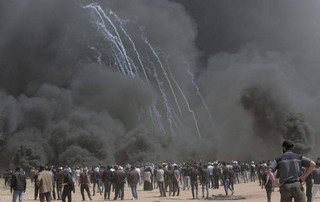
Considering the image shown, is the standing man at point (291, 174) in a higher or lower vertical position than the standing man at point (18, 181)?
lower

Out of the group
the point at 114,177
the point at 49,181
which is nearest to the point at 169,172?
the point at 114,177

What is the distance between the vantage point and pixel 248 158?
8806 centimetres

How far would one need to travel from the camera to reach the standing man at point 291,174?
8.78 meters

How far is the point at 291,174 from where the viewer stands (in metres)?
8.90

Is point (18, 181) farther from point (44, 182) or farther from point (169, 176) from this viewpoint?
point (169, 176)

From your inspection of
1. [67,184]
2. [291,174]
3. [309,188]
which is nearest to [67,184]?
[67,184]

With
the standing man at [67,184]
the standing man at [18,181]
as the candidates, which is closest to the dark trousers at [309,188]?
the standing man at [67,184]

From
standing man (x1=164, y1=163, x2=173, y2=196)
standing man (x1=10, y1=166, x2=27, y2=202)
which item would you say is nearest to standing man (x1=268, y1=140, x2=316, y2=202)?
standing man (x1=10, y1=166, x2=27, y2=202)

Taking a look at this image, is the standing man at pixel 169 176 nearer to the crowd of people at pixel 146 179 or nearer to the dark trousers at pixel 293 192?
the crowd of people at pixel 146 179

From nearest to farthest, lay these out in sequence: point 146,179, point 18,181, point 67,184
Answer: point 18,181 < point 67,184 < point 146,179

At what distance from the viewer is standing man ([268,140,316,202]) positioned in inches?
346

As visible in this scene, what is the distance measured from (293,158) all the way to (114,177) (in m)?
21.1

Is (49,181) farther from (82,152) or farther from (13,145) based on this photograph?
(13,145)

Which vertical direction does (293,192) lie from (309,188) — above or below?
below
